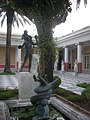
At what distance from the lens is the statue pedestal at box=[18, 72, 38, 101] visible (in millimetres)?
8867

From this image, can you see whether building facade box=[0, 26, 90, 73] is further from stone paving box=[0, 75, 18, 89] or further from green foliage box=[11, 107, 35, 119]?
green foliage box=[11, 107, 35, 119]

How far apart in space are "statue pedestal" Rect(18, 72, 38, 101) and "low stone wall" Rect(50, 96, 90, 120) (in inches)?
37.6

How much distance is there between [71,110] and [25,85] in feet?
8.31

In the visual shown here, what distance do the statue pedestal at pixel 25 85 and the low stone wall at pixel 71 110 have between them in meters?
0.95

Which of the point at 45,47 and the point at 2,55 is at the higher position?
the point at 2,55

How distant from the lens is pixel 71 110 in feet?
22.5

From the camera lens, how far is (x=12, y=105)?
8359mm

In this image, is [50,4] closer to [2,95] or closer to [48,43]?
[48,43]

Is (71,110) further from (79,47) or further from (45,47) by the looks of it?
(79,47)

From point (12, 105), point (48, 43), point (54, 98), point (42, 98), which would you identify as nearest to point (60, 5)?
point (48, 43)

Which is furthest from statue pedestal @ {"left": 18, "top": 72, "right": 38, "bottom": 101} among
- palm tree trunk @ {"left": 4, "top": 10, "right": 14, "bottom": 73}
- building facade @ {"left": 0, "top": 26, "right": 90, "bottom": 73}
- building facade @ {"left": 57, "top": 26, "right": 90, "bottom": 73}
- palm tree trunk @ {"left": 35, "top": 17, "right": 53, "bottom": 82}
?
palm tree trunk @ {"left": 4, "top": 10, "right": 14, "bottom": 73}

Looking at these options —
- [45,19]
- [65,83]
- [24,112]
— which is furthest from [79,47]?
[24,112]

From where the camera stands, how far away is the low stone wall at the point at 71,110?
20.4 feet

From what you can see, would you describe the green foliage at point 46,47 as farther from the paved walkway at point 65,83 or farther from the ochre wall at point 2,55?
the ochre wall at point 2,55
